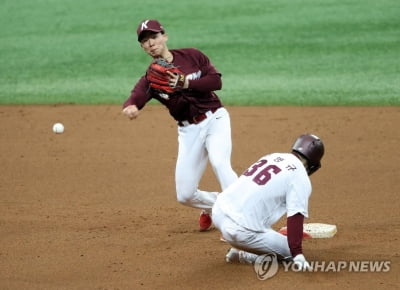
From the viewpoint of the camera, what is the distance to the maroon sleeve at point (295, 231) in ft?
19.6

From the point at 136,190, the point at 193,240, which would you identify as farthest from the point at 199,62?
the point at 136,190

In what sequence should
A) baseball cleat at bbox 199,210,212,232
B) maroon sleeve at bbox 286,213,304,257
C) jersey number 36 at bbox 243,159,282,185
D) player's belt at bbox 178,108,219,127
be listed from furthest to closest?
baseball cleat at bbox 199,210,212,232
player's belt at bbox 178,108,219,127
jersey number 36 at bbox 243,159,282,185
maroon sleeve at bbox 286,213,304,257

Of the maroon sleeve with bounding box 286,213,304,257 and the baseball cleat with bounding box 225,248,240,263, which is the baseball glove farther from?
the maroon sleeve with bounding box 286,213,304,257

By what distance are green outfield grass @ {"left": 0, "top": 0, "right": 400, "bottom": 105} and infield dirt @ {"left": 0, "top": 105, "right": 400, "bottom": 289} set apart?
95 cm

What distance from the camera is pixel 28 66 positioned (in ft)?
50.3

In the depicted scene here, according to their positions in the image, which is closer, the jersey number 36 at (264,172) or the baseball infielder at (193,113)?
the jersey number 36 at (264,172)

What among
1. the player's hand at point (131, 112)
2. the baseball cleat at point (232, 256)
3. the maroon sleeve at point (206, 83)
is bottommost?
the baseball cleat at point (232, 256)

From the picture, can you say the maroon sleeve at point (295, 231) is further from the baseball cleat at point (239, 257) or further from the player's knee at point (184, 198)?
the player's knee at point (184, 198)

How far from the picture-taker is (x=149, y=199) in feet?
28.5

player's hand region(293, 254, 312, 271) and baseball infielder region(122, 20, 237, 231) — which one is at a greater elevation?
baseball infielder region(122, 20, 237, 231)

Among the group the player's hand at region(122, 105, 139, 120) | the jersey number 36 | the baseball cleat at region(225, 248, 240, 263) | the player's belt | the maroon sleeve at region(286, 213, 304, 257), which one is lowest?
the baseball cleat at region(225, 248, 240, 263)

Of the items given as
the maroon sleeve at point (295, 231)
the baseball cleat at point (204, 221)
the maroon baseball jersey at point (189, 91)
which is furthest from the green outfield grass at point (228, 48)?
the maroon sleeve at point (295, 231)

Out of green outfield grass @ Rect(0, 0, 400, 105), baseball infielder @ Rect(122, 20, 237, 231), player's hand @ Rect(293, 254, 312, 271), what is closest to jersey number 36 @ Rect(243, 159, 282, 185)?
player's hand @ Rect(293, 254, 312, 271)

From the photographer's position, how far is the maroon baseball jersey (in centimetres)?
714
